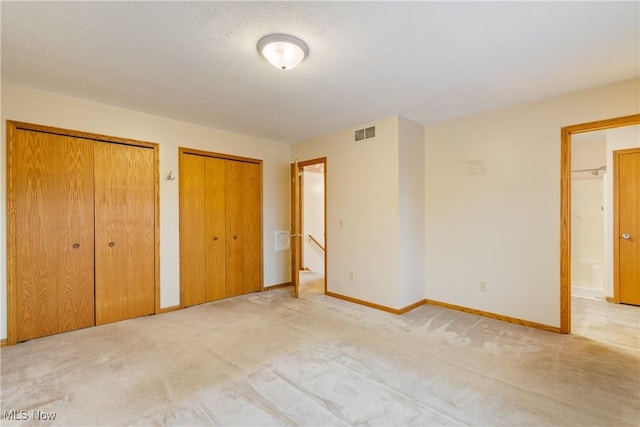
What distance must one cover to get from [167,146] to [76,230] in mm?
1398

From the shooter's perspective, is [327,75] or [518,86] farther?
[518,86]

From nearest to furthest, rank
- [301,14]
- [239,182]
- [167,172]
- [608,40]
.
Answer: [301,14] → [608,40] → [167,172] → [239,182]

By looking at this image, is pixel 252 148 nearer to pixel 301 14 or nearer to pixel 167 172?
pixel 167 172

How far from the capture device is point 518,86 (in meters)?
2.83

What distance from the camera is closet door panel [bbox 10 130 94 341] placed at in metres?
2.87

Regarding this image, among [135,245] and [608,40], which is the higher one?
[608,40]

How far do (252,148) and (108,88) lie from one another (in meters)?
2.09

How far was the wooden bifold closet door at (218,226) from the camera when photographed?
4008 mm

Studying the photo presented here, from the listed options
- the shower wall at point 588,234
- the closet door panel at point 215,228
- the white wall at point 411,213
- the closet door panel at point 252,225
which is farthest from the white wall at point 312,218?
the shower wall at point 588,234

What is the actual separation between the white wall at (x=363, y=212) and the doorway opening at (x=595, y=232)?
5.71 ft

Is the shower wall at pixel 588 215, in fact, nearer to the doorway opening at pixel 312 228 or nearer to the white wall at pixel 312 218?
the doorway opening at pixel 312 228

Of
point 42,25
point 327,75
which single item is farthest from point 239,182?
point 42,25

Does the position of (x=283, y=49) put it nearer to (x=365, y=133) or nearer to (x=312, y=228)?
(x=365, y=133)

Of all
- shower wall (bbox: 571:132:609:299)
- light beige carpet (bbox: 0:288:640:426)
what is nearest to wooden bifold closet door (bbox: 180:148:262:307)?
light beige carpet (bbox: 0:288:640:426)
